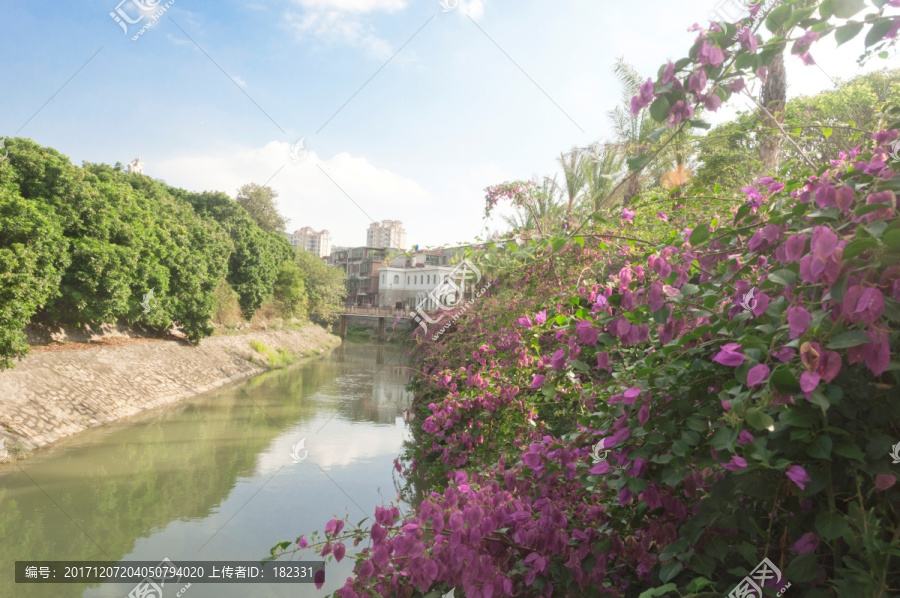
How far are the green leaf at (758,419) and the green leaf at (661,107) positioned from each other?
912mm

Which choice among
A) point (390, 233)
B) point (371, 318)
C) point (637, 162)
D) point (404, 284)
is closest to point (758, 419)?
point (637, 162)

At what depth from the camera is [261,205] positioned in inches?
1437

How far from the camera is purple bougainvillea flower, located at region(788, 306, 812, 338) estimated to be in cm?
111

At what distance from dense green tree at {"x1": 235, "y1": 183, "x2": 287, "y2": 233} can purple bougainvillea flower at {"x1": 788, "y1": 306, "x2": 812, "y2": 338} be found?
36.8 metres

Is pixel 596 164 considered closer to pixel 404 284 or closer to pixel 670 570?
pixel 670 570

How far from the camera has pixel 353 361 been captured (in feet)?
93.1

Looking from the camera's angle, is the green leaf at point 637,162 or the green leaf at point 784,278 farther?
the green leaf at point 637,162

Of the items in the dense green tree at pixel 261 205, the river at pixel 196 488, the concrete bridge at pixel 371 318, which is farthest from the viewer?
the concrete bridge at pixel 371 318

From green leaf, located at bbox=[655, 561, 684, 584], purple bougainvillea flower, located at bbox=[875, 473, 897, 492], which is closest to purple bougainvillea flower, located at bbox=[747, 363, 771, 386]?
purple bougainvillea flower, located at bbox=[875, 473, 897, 492]

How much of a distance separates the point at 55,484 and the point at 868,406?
385 inches

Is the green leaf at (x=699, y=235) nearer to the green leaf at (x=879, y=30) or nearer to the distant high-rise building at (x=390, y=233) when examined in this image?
the green leaf at (x=879, y=30)

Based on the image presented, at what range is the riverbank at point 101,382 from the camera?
9.67 metres

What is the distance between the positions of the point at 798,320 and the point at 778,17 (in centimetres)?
91

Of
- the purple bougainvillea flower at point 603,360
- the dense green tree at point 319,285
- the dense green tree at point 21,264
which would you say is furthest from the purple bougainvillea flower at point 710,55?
the dense green tree at point 319,285
